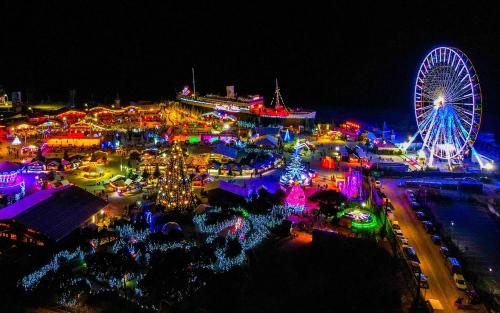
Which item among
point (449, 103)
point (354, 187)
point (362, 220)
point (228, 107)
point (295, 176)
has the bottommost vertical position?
point (362, 220)

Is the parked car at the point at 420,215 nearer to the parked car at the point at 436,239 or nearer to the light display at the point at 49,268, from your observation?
the parked car at the point at 436,239

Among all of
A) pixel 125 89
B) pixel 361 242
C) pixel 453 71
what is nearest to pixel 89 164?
pixel 361 242

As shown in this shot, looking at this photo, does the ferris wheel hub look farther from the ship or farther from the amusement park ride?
the ship

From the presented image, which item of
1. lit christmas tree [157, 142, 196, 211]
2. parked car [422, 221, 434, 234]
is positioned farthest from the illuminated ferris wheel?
lit christmas tree [157, 142, 196, 211]

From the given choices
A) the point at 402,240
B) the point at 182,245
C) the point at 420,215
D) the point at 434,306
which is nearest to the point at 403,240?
the point at 402,240

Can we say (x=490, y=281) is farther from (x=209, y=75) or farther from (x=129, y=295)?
(x=209, y=75)

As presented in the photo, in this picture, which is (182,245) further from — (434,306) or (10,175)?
(10,175)

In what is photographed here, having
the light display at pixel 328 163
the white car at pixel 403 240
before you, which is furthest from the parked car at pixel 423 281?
the light display at pixel 328 163

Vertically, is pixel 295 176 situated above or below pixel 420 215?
above
